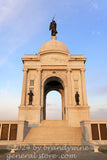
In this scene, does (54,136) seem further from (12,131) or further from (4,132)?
(4,132)

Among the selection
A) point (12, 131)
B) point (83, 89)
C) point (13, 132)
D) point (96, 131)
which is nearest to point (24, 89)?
point (12, 131)

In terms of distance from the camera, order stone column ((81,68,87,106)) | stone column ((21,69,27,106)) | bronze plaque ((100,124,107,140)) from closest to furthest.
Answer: bronze plaque ((100,124,107,140)), stone column ((21,69,27,106)), stone column ((81,68,87,106))

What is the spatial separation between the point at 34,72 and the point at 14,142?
15.5 metres

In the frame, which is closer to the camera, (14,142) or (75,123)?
(14,142)

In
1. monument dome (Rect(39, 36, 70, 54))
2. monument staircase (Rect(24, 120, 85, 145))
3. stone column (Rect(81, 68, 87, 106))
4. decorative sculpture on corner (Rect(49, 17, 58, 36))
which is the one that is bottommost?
monument staircase (Rect(24, 120, 85, 145))

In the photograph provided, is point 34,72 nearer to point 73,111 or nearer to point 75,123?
point 73,111

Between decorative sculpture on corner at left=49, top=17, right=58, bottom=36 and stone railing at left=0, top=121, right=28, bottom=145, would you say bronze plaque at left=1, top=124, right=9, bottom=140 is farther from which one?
decorative sculpture on corner at left=49, top=17, right=58, bottom=36

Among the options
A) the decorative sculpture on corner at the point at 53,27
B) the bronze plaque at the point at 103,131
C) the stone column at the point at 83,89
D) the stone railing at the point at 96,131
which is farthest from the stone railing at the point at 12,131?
the decorative sculpture on corner at the point at 53,27

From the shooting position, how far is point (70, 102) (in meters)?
24.7

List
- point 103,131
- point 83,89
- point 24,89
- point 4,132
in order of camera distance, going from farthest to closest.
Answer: point 83,89 < point 24,89 < point 103,131 < point 4,132

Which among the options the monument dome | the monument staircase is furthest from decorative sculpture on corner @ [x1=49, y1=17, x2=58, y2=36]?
the monument staircase

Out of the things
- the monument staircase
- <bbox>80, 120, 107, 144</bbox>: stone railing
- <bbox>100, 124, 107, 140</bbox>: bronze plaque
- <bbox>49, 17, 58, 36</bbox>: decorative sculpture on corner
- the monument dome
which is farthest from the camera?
<bbox>49, 17, 58, 36</bbox>: decorative sculpture on corner

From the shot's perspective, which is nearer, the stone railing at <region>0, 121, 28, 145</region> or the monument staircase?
the monument staircase

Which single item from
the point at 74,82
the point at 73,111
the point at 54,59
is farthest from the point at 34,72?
the point at 73,111
